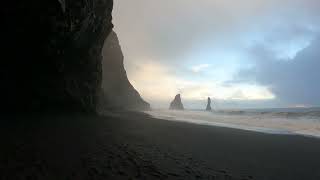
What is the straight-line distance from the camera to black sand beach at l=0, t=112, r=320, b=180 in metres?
11.3

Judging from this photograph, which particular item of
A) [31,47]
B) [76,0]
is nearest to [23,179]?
[31,47]

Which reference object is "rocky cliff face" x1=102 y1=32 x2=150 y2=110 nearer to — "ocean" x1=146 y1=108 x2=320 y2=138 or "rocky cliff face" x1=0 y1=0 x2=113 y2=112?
"ocean" x1=146 y1=108 x2=320 y2=138

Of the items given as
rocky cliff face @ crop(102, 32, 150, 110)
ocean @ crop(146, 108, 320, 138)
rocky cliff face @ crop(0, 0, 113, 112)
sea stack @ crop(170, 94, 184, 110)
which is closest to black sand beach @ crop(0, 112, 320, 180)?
rocky cliff face @ crop(0, 0, 113, 112)

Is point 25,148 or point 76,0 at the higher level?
point 76,0

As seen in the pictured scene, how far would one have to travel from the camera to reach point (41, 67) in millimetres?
25375

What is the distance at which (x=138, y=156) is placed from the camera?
44.8 feet

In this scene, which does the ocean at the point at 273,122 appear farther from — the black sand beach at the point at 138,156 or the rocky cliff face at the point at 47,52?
the rocky cliff face at the point at 47,52

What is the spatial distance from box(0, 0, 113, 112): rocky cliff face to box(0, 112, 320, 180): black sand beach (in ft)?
21.6

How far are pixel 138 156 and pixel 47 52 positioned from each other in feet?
46.1

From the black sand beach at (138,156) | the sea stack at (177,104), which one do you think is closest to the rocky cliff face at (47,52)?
the black sand beach at (138,156)

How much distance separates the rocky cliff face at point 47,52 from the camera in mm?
22516

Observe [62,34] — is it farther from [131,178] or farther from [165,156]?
[131,178]

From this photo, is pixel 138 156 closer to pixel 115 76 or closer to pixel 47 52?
pixel 47 52

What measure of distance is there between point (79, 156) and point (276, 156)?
31.2ft
